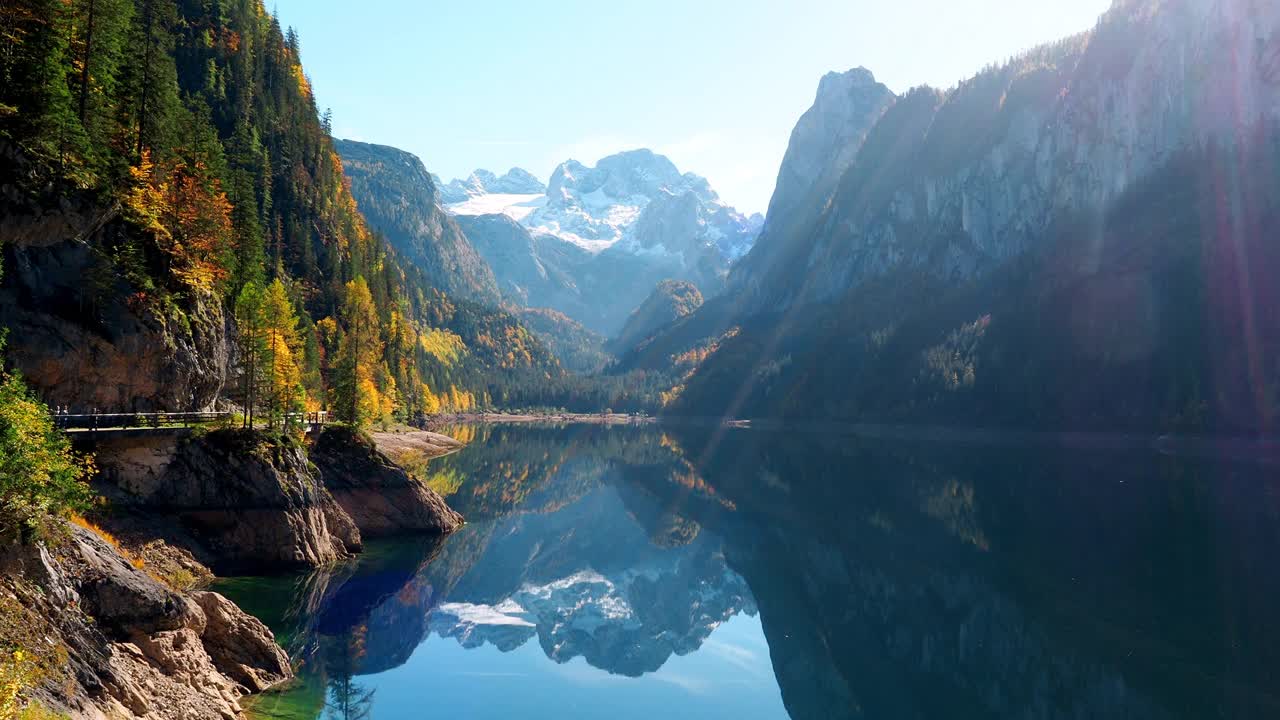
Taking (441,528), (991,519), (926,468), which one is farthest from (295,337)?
(926,468)

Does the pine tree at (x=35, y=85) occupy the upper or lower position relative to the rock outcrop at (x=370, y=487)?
upper

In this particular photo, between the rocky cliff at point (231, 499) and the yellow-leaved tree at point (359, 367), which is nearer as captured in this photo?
the rocky cliff at point (231, 499)

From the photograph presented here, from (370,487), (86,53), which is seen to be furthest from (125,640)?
(370,487)

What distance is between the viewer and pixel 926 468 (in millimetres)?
119250

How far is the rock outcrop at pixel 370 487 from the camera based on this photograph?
58.3 metres

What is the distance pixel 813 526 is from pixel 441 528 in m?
34.3

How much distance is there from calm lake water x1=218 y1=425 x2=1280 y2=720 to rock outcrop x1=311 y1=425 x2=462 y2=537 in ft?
10.9

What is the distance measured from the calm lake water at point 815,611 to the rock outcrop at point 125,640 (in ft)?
7.08

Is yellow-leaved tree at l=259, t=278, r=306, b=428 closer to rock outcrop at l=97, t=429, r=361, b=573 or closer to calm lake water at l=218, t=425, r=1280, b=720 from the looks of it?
rock outcrop at l=97, t=429, r=361, b=573

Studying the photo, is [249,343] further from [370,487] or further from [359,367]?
[359,367]

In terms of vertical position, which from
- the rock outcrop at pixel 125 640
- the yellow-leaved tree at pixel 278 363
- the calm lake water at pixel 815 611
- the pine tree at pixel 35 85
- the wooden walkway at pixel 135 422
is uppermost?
the pine tree at pixel 35 85

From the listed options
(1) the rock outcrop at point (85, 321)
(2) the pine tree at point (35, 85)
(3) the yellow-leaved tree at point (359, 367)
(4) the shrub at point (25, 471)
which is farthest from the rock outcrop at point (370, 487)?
(4) the shrub at point (25, 471)

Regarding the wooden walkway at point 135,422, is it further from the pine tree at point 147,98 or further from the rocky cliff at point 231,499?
the pine tree at point 147,98

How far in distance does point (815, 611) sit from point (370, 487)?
34763mm
